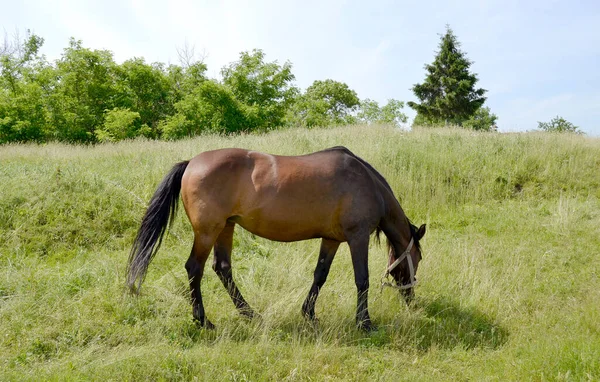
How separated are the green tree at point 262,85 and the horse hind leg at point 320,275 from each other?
20566 mm

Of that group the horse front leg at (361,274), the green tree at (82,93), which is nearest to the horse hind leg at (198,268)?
the horse front leg at (361,274)

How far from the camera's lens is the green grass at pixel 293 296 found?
3479 millimetres

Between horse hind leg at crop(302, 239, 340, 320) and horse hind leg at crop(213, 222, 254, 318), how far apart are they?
2.02 feet

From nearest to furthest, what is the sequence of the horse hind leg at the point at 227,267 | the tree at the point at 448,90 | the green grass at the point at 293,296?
the green grass at the point at 293,296, the horse hind leg at the point at 227,267, the tree at the point at 448,90

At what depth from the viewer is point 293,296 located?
186 inches

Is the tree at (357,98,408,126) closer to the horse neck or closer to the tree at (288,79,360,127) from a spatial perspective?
the tree at (288,79,360,127)

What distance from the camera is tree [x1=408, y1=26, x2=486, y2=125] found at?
34500 millimetres

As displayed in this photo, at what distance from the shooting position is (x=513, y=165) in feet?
36.0

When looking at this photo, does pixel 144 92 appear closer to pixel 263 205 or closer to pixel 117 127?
pixel 117 127

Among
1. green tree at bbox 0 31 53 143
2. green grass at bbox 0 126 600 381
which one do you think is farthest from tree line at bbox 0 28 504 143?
green grass at bbox 0 126 600 381

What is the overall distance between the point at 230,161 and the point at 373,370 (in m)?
2.38

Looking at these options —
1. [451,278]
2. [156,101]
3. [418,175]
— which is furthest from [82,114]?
[451,278]

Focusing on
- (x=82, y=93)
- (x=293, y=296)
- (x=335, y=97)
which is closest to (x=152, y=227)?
(x=293, y=296)

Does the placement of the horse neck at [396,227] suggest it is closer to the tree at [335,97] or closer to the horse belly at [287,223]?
the horse belly at [287,223]
